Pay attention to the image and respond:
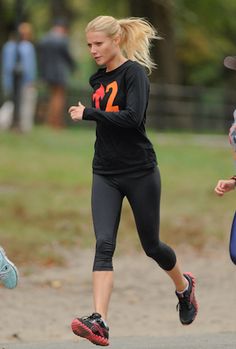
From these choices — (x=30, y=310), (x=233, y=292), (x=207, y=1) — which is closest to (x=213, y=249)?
(x=233, y=292)

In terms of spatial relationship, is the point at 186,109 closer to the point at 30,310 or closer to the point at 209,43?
the point at 209,43

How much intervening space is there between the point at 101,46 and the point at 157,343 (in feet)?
6.25

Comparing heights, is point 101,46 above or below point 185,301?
above

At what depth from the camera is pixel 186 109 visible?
31391 millimetres

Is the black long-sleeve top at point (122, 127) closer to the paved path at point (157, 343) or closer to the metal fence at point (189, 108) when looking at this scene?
the paved path at point (157, 343)

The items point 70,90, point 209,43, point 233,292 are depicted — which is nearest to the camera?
point 233,292

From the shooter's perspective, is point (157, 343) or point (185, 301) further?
point (185, 301)

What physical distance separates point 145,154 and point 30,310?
9.20 feet

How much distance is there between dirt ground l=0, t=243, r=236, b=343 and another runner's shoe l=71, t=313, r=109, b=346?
1.60 meters

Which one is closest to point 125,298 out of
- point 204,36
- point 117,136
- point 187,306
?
point 187,306

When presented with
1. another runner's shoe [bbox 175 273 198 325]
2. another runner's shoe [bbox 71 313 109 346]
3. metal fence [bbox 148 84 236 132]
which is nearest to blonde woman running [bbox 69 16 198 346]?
another runner's shoe [bbox 71 313 109 346]

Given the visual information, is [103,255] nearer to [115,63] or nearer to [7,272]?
[7,272]

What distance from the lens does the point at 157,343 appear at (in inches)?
320

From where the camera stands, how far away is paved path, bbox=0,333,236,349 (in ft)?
26.0
